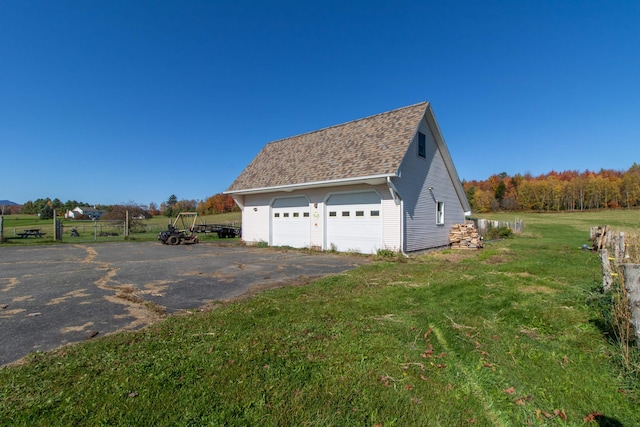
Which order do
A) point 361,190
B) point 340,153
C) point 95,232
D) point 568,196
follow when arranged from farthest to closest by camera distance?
point 568,196 < point 95,232 < point 340,153 < point 361,190

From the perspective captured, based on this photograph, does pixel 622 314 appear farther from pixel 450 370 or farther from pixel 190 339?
pixel 190 339

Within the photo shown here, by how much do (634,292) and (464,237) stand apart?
42.0 feet

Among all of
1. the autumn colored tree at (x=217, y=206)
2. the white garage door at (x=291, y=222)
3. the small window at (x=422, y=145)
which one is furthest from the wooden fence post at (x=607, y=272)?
the autumn colored tree at (x=217, y=206)

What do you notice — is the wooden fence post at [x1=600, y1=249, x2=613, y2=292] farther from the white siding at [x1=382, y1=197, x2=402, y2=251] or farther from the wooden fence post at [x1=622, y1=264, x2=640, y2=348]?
the white siding at [x1=382, y1=197, x2=402, y2=251]

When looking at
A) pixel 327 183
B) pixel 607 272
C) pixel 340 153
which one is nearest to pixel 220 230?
pixel 340 153

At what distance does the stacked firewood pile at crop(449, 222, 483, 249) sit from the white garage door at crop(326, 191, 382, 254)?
19.0 feet

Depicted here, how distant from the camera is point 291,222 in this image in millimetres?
15008

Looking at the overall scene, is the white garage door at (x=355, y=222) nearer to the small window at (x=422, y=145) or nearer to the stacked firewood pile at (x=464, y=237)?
the small window at (x=422, y=145)

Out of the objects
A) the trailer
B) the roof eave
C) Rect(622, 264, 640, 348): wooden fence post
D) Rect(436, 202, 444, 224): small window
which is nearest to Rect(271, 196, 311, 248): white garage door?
the roof eave

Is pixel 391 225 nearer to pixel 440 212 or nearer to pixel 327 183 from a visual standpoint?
pixel 327 183

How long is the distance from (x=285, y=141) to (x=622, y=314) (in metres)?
17.4

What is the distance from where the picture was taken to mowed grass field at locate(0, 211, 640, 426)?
2.29 m

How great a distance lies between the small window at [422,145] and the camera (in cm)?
1327

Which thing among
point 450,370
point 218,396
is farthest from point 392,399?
point 218,396
